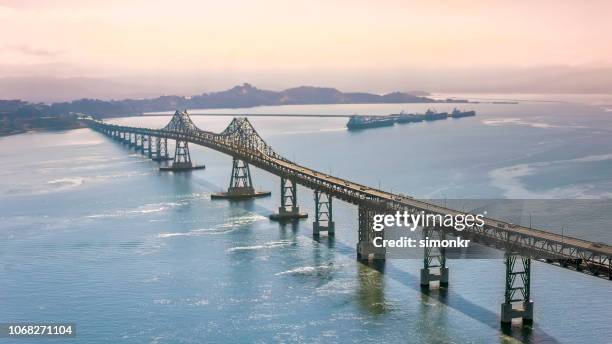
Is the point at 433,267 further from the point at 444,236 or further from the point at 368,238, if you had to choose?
the point at 368,238

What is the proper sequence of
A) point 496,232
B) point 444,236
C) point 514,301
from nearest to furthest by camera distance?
point 514,301, point 496,232, point 444,236

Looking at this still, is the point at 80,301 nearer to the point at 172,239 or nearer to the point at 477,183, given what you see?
the point at 172,239

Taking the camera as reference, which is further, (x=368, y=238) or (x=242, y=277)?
(x=368, y=238)

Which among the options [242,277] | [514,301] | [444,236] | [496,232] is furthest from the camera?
[242,277]
